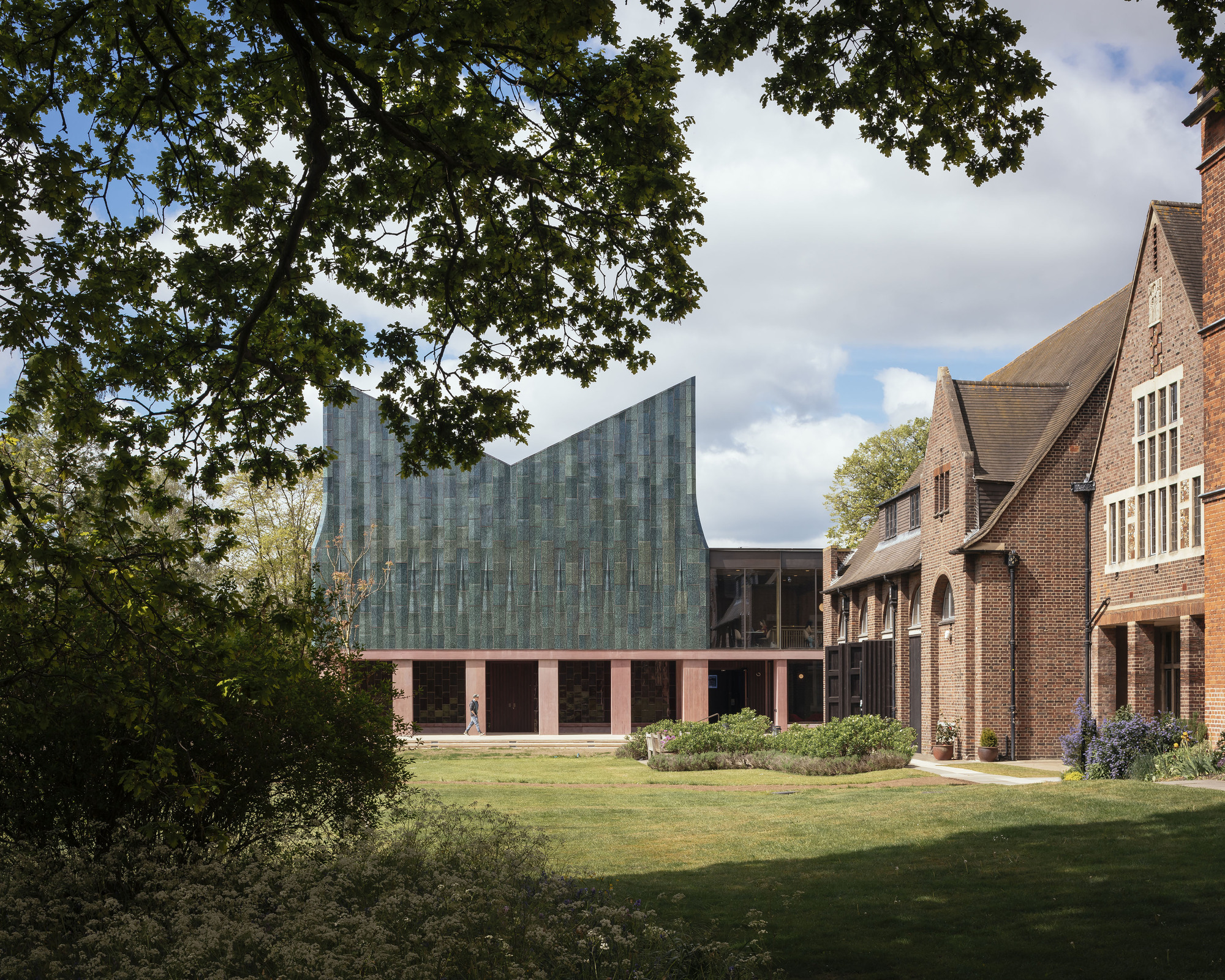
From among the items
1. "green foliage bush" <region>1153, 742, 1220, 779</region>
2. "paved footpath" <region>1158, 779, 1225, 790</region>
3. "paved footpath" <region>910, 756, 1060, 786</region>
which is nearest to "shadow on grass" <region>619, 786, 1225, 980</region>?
"paved footpath" <region>1158, 779, 1225, 790</region>

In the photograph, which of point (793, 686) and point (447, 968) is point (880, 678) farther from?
point (447, 968)

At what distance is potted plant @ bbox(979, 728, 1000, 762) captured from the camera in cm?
2744

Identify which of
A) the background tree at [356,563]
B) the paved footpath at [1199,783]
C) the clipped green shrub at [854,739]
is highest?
the background tree at [356,563]

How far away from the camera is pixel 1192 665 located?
22.3m

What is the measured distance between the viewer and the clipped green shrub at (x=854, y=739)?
2586 centimetres

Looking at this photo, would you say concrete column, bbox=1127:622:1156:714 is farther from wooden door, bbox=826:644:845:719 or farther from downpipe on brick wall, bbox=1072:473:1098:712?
wooden door, bbox=826:644:845:719

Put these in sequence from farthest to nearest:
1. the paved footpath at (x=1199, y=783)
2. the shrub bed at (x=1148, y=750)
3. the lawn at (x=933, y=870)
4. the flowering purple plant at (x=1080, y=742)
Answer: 1. the flowering purple plant at (x=1080, y=742)
2. the shrub bed at (x=1148, y=750)
3. the paved footpath at (x=1199, y=783)
4. the lawn at (x=933, y=870)

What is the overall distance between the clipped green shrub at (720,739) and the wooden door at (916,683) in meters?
5.39

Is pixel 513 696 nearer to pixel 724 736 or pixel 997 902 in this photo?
pixel 724 736

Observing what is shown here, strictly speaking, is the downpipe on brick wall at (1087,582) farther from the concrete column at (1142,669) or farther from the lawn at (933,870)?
the lawn at (933,870)

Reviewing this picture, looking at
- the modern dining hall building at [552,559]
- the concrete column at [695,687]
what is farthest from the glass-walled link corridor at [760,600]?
the concrete column at [695,687]

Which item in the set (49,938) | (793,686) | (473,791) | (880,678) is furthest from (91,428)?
(793,686)

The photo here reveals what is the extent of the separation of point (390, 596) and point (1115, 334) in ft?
106

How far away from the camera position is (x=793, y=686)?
5644 centimetres
